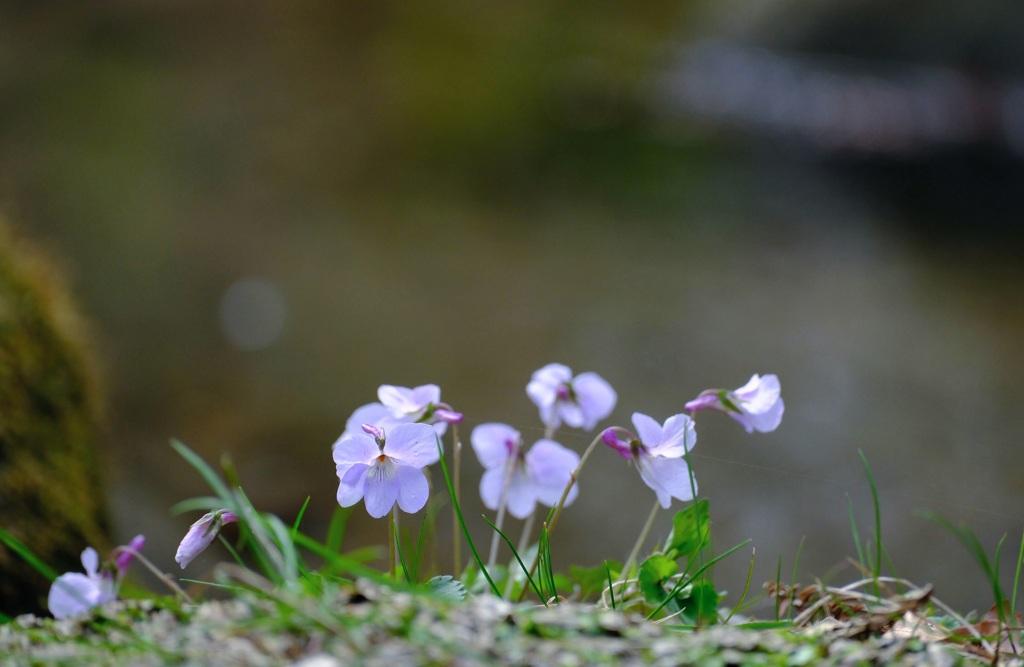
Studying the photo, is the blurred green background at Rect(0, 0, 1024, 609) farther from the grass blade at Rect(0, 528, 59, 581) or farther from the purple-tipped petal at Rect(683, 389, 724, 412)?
the purple-tipped petal at Rect(683, 389, 724, 412)

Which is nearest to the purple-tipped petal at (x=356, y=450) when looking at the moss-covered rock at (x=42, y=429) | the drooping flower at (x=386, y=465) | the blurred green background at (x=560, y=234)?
the drooping flower at (x=386, y=465)

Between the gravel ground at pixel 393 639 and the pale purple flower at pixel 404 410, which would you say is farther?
the pale purple flower at pixel 404 410

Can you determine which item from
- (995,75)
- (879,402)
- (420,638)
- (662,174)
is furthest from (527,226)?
(420,638)

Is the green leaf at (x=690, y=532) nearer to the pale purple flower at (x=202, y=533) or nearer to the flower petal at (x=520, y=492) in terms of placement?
the flower petal at (x=520, y=492)

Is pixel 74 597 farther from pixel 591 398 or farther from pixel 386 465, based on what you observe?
pixel 591 398

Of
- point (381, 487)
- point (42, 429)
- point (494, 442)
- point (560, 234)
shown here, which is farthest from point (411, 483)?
point (560, 234)

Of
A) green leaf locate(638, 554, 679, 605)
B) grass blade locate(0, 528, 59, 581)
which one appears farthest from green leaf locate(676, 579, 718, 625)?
grass blade locate(0, 528, 59, 581)

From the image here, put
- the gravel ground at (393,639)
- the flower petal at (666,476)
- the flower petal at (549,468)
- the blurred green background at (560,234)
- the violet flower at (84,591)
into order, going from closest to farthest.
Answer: the gravel ground at (393,639)
the violet flower at (84,591)
the flower petal at (666,476)
the flower petal at (549,468)
the blurred green background at (560,234)
